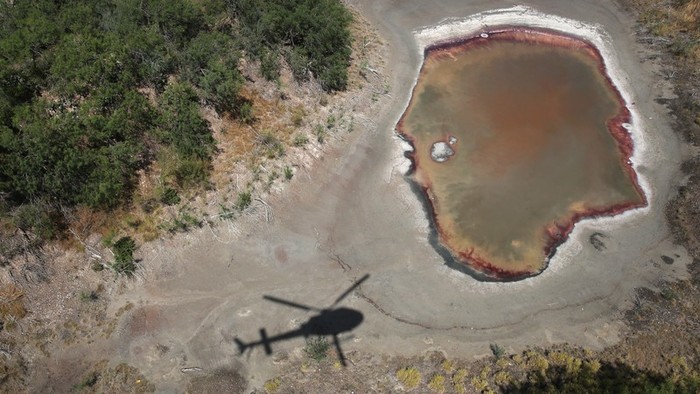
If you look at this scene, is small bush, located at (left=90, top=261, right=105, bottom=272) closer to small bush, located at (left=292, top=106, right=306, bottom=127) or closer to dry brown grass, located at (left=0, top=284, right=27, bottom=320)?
dry brown grass, located at (left=0, top=284, right=27, bottom=320)

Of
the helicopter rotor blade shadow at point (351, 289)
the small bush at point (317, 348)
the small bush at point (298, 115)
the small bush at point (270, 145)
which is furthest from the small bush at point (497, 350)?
the small bush at point (298, 115)

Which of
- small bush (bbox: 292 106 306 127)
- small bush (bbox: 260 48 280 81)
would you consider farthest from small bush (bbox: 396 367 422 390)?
small bush (bbox: 260 48 280 81)

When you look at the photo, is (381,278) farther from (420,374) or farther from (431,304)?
(420,374)

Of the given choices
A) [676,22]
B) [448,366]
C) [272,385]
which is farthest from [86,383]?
[676,22]

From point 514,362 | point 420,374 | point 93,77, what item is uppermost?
point 93,77

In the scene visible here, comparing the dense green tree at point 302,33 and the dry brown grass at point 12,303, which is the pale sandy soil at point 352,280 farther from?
the dense green tree at point 302,33

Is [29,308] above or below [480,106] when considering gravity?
below

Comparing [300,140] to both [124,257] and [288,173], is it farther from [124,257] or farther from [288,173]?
[124,257]

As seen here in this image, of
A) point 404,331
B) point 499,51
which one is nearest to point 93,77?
point 404,331
